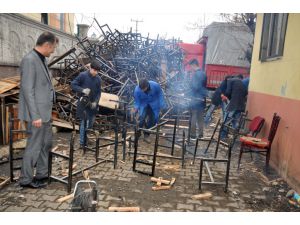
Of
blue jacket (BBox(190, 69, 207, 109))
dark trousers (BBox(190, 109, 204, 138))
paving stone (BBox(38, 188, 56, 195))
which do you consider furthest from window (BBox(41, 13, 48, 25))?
paving stone (BBox(38, 188, 56, 195))

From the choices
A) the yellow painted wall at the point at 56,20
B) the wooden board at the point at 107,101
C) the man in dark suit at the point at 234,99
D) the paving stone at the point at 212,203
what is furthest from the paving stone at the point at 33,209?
the yellow painted wall at the point at 56,20

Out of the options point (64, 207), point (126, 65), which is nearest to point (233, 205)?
point (64, 207)

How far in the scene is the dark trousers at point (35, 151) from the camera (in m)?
4.05

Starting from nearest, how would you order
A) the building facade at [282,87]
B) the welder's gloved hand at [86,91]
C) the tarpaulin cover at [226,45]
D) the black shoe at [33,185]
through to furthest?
the black shoe at [33,185], the building facade at [282,87], the welder's gloved hand at [86,91], the tarpaulin cover at [226,45]

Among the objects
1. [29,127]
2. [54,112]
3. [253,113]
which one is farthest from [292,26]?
[54,112]

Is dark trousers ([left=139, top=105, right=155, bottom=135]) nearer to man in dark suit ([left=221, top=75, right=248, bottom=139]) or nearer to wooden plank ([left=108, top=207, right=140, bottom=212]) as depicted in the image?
man in dark suit ([left=221, top=75, right=248, bottom=139])

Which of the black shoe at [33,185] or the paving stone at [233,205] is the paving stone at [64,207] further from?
the paving stone at [233,205]

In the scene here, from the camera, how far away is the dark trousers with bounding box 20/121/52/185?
4.05 meters

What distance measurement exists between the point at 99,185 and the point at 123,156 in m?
1.27

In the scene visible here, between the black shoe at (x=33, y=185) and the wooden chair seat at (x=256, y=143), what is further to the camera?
the wooden chair seat at (x=256, y=143)

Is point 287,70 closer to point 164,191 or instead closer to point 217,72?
point 164,191

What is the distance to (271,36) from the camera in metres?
6.98

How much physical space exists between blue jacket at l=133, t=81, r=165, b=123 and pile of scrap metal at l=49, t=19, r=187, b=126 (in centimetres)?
201

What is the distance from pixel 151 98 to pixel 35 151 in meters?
3.54
